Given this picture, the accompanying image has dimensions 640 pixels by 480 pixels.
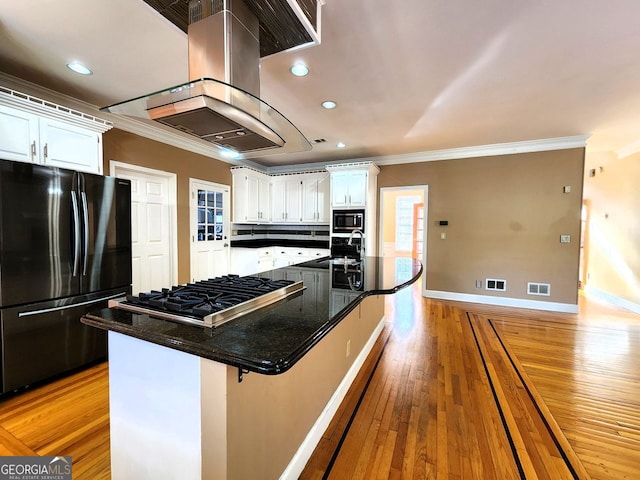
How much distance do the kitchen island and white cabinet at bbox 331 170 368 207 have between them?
12.1ft

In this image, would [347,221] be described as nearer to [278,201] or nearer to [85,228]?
[278,201]

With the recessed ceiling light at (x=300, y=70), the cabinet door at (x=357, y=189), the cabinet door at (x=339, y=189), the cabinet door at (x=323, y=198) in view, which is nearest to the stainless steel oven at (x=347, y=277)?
the recessed ceiling light at (x=300, y=70)

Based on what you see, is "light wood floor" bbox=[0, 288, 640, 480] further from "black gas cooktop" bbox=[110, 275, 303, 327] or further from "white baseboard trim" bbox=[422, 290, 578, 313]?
"white baseboard trim" bbox=[422, 290, 578, 313]

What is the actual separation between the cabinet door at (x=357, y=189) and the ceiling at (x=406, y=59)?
4.63ft

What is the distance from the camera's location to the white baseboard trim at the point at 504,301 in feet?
14.5

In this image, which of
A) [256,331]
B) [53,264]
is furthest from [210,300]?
[53,264]

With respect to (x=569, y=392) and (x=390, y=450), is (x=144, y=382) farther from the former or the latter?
(x=569, y=392)

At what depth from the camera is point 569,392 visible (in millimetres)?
2258

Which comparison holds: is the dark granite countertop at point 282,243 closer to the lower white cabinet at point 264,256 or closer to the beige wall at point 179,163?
the lower white cabinet at point 264,256

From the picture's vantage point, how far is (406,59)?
2256 mm

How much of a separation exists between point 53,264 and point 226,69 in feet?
6.88

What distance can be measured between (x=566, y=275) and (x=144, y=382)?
5.56 m

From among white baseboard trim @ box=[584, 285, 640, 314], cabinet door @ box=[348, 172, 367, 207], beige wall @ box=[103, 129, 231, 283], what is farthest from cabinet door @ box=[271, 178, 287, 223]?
white baseboard trim @ box=[584, 285, 640, 314]

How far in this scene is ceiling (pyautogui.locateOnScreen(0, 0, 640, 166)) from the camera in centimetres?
178
